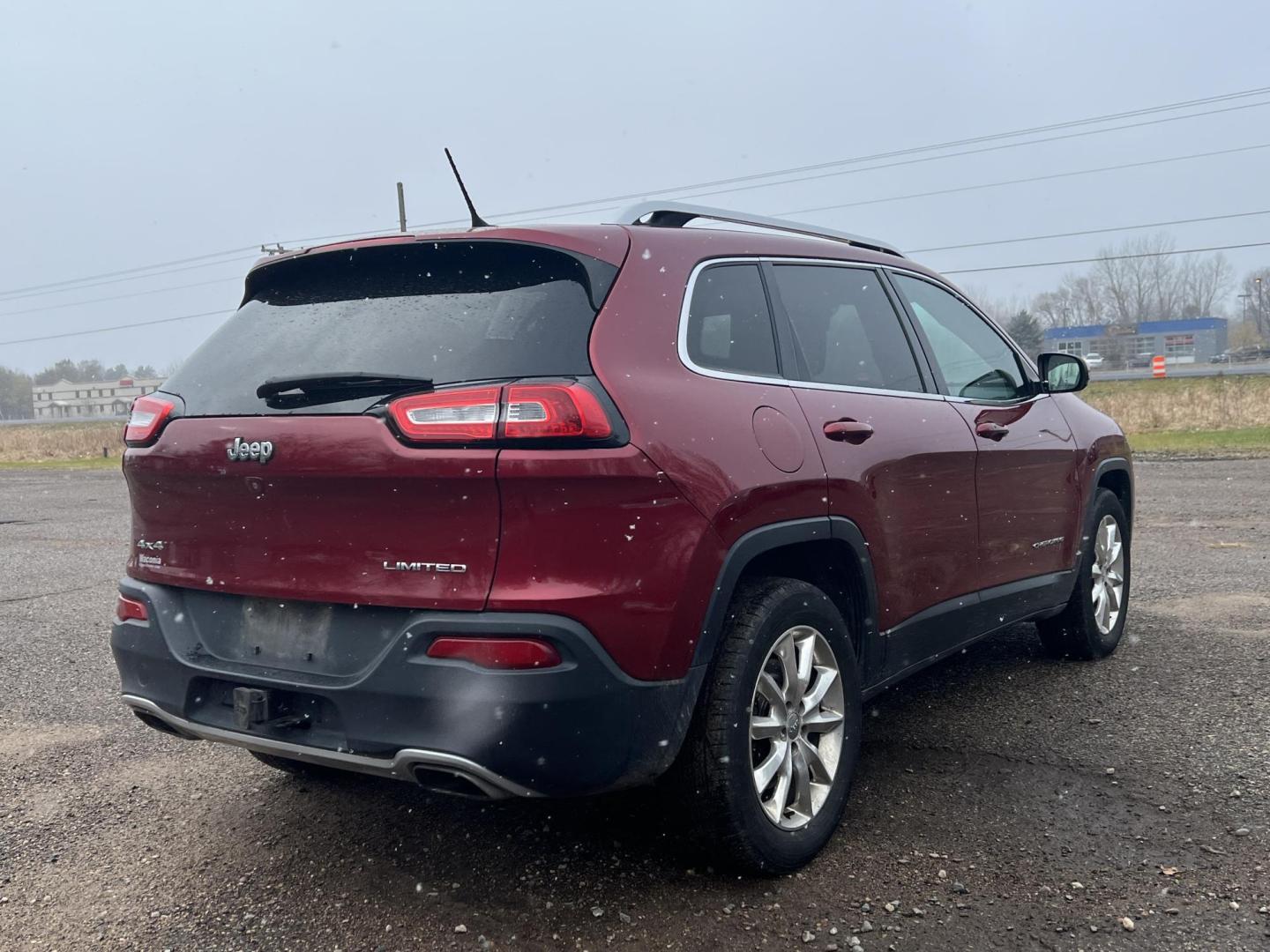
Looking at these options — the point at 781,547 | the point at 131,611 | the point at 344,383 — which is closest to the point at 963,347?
the point at 781,547

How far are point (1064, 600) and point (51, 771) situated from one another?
4.17 m

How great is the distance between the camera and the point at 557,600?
2.59 metres

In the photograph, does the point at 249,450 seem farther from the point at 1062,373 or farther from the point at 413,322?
the point at 1062,373

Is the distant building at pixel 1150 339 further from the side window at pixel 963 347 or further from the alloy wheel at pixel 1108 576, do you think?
the side window at pixel 963 347

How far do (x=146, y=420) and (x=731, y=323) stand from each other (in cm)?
171

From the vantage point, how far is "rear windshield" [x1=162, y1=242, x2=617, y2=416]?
2766 millimetres

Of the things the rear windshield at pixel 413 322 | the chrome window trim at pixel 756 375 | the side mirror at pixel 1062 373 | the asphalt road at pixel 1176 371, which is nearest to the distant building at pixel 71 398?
the asphalt road at pixel 1176 371

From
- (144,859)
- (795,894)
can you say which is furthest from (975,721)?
(144,859)

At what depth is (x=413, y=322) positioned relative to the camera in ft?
9.53

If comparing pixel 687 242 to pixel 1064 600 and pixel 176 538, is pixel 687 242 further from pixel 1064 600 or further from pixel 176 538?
pixel 1064 600

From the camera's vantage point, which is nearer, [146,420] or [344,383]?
[344,383]

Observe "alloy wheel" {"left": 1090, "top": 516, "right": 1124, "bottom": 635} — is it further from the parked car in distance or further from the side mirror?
the parked car in distance

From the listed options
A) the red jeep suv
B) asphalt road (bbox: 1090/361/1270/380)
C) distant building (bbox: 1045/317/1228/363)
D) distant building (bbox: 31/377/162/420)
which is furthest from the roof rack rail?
distant building (bbox: 31/377/162/420)


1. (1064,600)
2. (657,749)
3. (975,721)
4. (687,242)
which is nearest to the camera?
(657,749)
